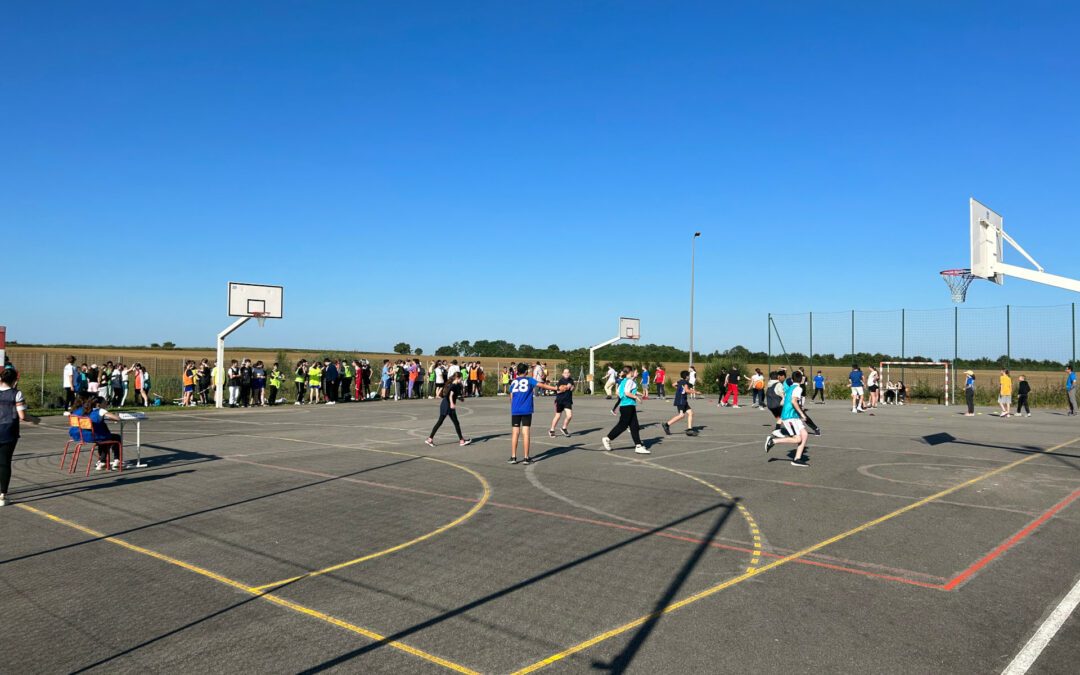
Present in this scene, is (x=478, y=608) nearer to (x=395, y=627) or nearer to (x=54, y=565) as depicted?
(x=395, y=627)

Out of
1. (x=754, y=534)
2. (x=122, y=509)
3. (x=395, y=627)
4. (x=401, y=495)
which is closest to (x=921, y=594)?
(x=754, y=534)

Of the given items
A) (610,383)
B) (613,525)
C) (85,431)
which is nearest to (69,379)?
(85,431)

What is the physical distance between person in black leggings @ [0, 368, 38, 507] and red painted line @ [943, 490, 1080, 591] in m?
10.5

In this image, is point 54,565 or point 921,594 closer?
point 921,594

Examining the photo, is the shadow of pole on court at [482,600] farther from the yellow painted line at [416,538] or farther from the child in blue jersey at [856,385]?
the child in blue jersey at [856,385]

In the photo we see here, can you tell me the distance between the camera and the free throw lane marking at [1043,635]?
457cm

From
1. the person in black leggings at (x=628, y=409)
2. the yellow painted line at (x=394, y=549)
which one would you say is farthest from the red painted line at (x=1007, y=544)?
the person in black leggings at (x=628, y=409)

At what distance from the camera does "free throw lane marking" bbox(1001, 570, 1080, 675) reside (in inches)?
180

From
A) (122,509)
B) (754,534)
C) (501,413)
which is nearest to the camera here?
(754,534)

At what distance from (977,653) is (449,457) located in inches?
406

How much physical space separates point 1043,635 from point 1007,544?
2.90 metres

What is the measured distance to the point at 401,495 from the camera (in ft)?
32.9

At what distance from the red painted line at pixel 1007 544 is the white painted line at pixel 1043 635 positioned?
74cm

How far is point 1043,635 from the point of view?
5.09 m
